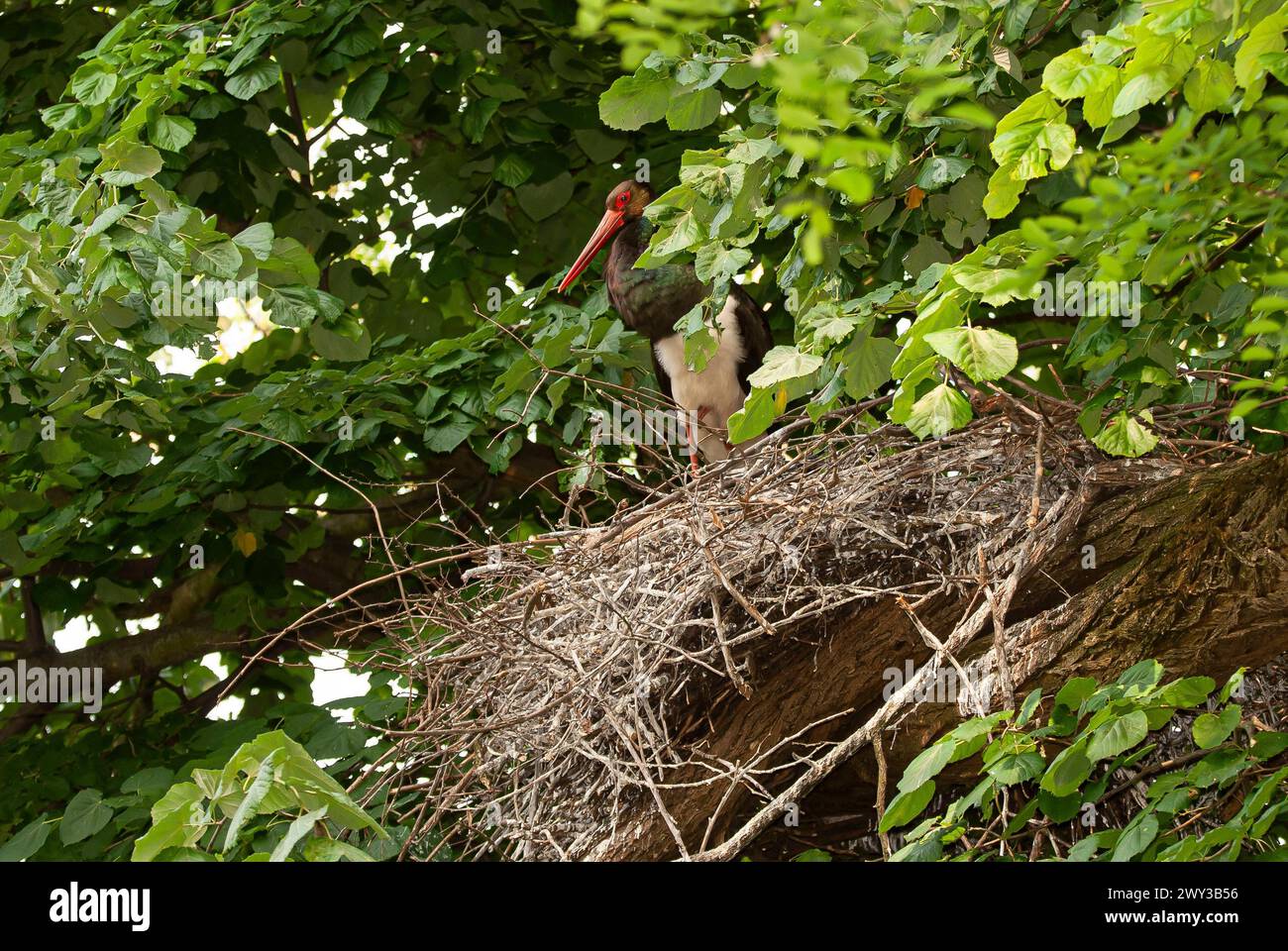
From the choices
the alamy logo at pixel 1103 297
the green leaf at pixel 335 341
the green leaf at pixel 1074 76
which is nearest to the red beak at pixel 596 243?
the green leaf at pixel 335 341

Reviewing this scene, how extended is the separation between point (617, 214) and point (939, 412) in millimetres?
3111

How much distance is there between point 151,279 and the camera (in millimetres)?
3605

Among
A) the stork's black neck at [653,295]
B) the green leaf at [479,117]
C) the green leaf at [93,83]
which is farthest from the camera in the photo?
the green leaf at [479,117]

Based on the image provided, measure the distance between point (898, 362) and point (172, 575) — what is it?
170 inches

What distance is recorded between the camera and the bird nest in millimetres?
3176

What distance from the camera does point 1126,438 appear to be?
2.73 metres

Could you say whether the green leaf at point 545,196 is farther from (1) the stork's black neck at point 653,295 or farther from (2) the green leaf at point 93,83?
(2) the green leaf at point 93,83

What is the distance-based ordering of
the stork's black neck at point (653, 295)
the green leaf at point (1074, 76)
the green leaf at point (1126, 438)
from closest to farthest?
the green leaf at point (1074, 76), the green leaf at point (1126, 438), the stork's black neck at point (653, 295)

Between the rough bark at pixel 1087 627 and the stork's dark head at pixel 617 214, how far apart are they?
2415 millimetres

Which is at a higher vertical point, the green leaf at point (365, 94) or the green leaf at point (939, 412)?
the green leaf at point (939, 412)

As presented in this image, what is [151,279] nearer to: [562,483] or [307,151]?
[562,483]

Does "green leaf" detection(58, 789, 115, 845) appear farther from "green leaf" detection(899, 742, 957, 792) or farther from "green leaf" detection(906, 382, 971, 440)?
"green leaf" detection(906, 382, 971, 440)
